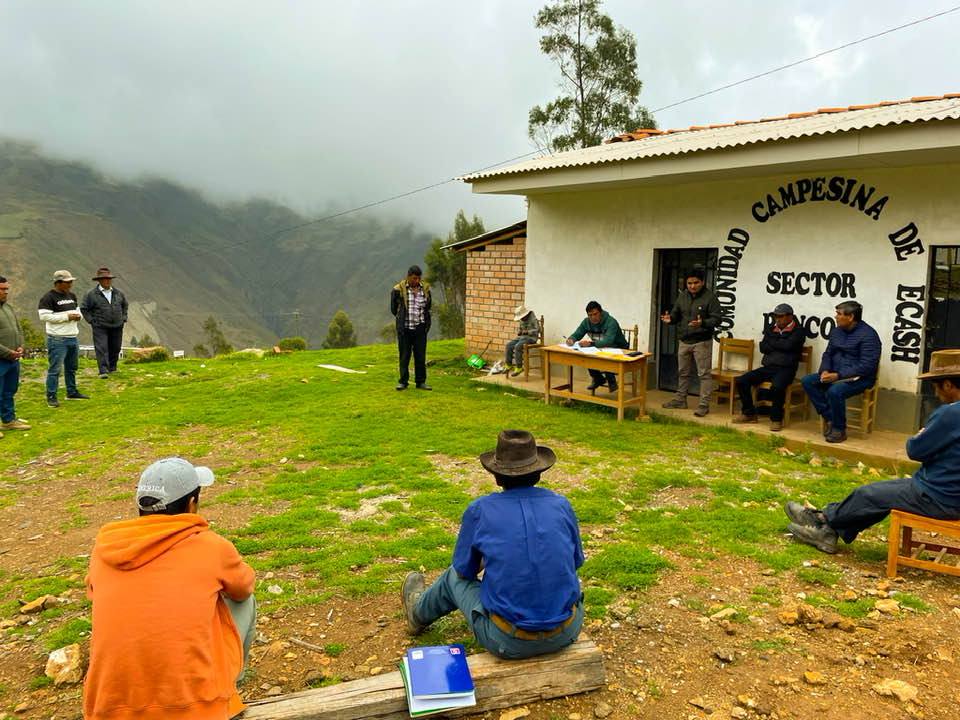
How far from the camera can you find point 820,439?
8.00 meters

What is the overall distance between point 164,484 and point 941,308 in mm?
8695

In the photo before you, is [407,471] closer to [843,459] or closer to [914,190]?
[843,459]

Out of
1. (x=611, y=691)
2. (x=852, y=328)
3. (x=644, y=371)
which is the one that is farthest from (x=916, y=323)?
(x=611, y=691)

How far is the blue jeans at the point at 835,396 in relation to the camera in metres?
7.83

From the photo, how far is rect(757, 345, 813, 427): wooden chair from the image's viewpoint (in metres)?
8.68

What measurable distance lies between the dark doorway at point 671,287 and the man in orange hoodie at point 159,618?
30.1 feet

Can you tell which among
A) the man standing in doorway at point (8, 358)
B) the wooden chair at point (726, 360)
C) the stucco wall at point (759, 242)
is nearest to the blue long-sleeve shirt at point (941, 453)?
the stucco wall at point (759, 242)

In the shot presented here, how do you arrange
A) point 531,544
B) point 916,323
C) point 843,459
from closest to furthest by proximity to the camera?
1. point 531,544
2. point 843,459
3. point 916,323

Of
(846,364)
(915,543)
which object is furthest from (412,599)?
(846,364)

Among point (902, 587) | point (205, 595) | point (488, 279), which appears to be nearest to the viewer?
point (205, 595)

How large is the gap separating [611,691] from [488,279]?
436 inches

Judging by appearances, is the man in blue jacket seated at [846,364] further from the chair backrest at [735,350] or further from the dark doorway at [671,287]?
the dark doorway at [671,287]

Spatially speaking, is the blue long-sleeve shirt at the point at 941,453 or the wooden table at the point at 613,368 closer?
the blue long-sleeve shirt at the point at 941,453

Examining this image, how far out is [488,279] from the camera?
13898mm
